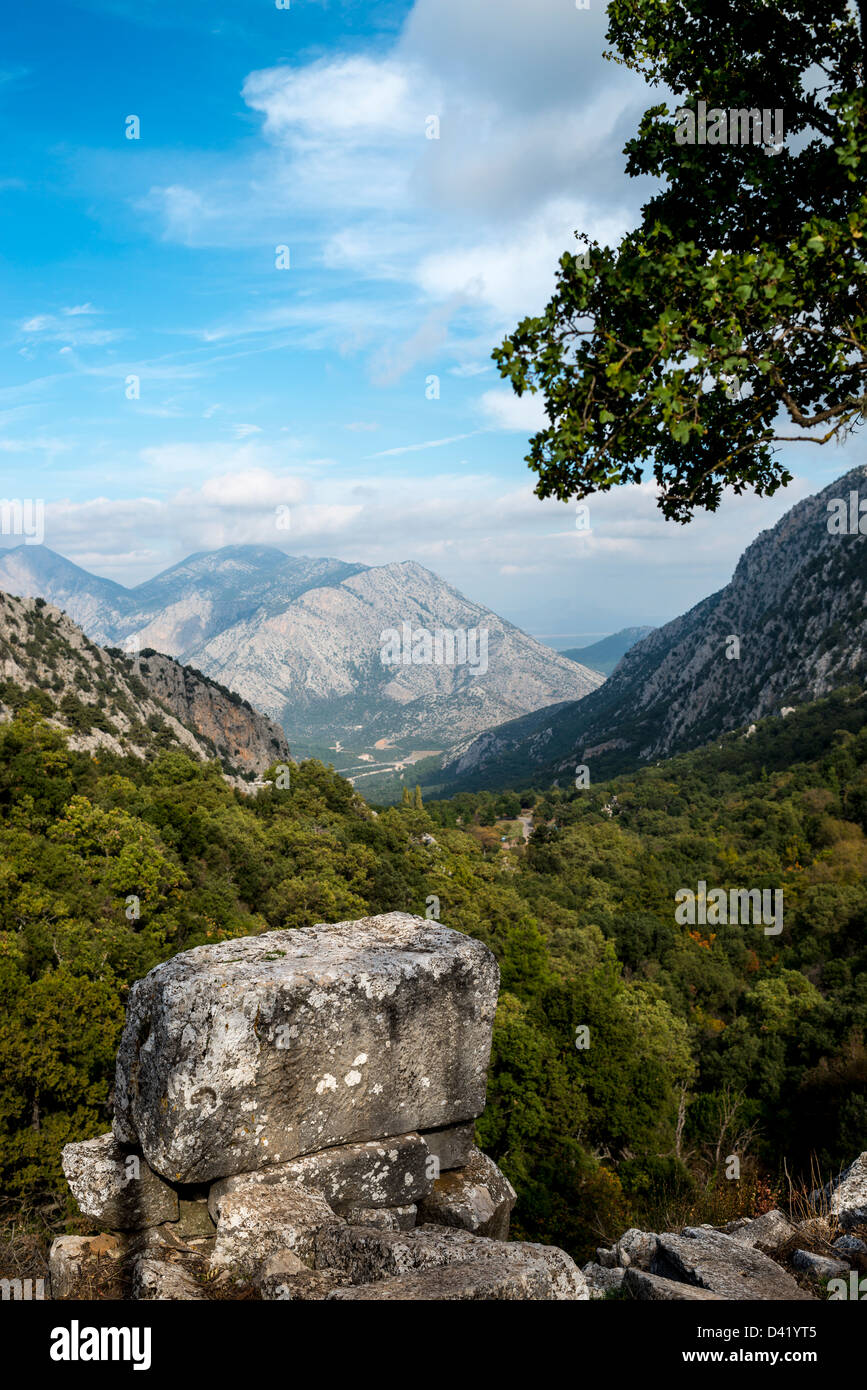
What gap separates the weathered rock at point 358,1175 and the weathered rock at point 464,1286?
6.55 feet

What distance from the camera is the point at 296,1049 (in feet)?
24.1

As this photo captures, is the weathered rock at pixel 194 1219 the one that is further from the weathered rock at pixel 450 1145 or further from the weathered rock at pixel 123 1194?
the weathered rock at pixel 450 1145

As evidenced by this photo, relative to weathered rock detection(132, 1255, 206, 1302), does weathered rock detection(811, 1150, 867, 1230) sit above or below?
below

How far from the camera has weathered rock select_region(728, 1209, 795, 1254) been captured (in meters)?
8.08

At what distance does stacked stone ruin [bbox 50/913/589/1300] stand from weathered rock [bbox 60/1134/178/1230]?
0.02 m

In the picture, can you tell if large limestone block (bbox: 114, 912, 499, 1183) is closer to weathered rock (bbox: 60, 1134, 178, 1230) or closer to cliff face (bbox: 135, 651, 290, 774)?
weathered rock (bbox: 60, 1134, 178, 1230)

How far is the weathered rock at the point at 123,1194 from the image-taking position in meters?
7.30

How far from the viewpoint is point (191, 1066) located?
272 inches

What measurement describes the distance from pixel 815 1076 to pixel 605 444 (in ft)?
125

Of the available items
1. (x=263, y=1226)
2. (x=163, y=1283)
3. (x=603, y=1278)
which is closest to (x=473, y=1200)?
(x=603, y=1278)

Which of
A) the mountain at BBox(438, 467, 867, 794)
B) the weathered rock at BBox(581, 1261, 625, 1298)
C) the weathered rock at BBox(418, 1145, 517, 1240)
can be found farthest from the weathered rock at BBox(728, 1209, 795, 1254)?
the mountain at BBox(438, 467, 867, 794)

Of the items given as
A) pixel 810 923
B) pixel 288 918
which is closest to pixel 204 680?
pixel 288 918

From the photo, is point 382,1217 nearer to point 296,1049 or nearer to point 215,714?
point 296,1049

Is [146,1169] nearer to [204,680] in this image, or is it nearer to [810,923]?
[810,923]
